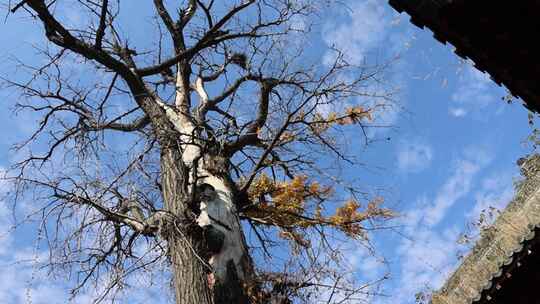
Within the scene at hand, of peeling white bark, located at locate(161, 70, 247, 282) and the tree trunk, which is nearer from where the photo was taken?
the tree trunk

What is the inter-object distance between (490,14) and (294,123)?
4.11 m

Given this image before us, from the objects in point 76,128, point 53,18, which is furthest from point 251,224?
point 53,18

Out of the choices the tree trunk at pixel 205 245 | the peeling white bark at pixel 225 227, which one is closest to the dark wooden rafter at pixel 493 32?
the tree trunk at pixel 205 245

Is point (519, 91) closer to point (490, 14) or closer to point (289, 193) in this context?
point (490, 14)

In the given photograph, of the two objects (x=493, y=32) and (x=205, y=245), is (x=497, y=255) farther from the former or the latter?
(x=493, y=32)

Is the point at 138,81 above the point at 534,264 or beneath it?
above

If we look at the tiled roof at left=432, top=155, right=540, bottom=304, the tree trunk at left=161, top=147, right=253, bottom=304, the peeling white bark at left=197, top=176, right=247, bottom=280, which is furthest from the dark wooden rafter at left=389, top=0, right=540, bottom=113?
the peeling white bark at left=197, top=176, right=247, bottom=280

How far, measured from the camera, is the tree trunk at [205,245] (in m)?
4.80

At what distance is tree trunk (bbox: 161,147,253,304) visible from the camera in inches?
189

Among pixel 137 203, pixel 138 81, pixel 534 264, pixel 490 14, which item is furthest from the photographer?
pixel 138 81

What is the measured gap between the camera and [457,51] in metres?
2.72

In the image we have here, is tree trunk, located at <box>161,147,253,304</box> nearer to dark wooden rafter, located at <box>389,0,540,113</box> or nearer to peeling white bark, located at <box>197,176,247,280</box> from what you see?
peeling white bark, located at <box>197,176,247,280</box>

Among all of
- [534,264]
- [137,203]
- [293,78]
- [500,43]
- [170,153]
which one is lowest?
[534,264]

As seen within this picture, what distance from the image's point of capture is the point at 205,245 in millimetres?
5258
